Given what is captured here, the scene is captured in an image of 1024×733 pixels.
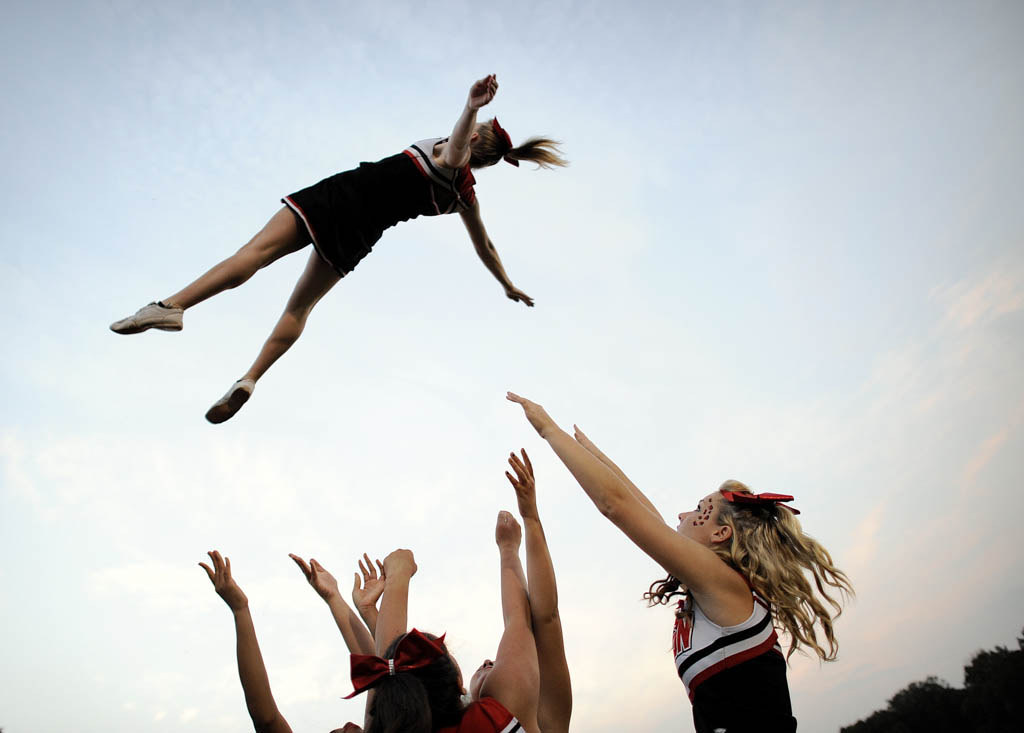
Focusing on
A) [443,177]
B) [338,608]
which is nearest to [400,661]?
[338,608]

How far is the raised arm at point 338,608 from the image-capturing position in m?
3.38

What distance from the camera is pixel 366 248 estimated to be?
4082mm

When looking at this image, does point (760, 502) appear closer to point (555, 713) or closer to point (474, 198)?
point (555, 713)

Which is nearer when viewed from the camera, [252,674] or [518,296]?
[252,674]

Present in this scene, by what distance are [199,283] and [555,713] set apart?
8.45 ft

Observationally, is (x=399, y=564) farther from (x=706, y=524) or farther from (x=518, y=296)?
(x=518, y=296)

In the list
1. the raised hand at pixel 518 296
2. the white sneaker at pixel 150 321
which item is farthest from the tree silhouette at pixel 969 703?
the white sneaker at pixel 150 321

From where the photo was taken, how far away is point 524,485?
2729 millimetres

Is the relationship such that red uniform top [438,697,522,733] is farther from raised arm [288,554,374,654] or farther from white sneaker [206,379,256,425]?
white sneaker [206,379,256,425]

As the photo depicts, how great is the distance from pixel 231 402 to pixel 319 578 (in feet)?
3.34

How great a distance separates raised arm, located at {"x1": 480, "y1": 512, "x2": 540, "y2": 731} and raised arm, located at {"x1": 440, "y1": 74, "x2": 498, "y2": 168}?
2171mm

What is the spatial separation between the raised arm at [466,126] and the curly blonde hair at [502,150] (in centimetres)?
29

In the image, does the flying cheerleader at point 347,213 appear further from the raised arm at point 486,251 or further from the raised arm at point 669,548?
the raised arm at point 669,548

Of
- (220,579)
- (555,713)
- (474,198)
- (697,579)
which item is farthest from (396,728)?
(474,198)
